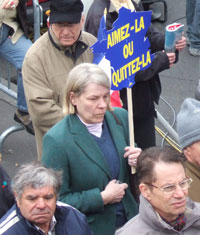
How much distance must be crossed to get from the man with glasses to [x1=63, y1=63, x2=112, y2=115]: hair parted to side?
29.7 inches

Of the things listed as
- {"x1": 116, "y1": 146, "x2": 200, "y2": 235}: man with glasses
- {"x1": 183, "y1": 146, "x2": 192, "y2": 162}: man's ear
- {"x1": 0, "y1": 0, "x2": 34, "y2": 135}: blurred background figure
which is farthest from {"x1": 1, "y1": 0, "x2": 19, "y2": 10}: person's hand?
{"x1": 116, "y1": 146, "x2": 200, "y2": 235}: man with glasses

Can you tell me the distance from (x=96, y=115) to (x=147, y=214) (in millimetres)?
891

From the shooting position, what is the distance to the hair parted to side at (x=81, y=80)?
3646 millimetres

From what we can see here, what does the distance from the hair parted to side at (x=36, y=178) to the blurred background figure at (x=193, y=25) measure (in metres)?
5.36

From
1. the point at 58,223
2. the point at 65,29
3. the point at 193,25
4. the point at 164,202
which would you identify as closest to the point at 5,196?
the point at 58,223

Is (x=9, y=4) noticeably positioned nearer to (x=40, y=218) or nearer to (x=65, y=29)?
(x=65, y=29)

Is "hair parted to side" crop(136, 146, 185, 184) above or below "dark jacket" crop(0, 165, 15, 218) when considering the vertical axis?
above

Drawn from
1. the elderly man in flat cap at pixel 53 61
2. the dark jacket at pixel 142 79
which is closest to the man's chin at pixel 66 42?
the elderly man in flat cap at pixel 53 61

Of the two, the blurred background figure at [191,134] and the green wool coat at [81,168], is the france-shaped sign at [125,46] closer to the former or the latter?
the green wool coat at [81,168]

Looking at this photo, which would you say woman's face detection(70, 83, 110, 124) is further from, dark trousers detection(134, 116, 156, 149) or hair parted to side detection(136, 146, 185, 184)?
dark trousers detection(134, 116, 156, 149)

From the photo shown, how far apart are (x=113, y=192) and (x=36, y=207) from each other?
61 cm

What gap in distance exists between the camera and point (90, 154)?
11.9 feet

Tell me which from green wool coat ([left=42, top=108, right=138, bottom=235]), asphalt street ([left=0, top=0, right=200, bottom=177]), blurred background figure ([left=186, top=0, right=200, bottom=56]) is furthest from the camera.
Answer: blurred background figure ([left=186, top=0, right=200, bottom=56])

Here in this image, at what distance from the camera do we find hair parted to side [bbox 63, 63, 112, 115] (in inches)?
144
